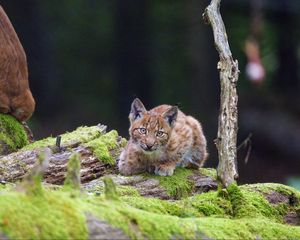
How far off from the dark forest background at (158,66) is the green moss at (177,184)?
1125 centimetres

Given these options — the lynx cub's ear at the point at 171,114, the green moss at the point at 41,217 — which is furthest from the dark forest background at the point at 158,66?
the green moss at the point at 41,217

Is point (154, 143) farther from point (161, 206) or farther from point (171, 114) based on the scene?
point (161, 206)

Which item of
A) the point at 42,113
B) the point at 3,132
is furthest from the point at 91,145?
the point at 42,113

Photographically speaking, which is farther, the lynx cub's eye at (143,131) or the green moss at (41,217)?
the lynx cub's eye at (143,131)

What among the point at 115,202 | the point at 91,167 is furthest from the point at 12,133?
the point at 115,202

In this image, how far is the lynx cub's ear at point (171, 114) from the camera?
888cm

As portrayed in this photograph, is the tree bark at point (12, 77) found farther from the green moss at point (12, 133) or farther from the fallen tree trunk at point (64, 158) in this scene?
the fallen tree trunk at point (64, 158)

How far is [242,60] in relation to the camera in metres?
23.6

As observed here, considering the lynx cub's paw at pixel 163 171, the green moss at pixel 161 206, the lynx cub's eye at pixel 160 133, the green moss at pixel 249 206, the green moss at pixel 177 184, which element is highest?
the lynx cub's eye at pixel 160 133

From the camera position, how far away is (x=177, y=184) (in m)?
8.47

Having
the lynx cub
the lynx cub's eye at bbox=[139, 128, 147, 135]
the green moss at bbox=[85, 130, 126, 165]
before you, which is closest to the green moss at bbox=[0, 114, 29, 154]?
the green moss at bbox=[85, 130, 126, 165]

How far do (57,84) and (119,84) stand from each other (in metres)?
1.89

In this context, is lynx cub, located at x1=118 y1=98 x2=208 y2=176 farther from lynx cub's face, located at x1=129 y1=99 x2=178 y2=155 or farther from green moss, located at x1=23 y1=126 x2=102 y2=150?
green moss, located at x1=23 y1=126 x2=102 y2=150

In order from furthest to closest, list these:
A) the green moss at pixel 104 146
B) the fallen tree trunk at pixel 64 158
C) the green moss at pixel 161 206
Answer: the green moss at pixel 104 146, the fallen tree trunk at pixel 64 158, the green moss at pixel 161 206
